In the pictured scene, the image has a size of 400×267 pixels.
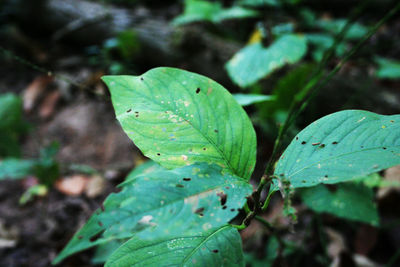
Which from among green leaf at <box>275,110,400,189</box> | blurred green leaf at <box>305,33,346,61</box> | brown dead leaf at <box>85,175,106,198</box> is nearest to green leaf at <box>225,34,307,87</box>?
blurred green leaf at <box>305,33,346,61</box>

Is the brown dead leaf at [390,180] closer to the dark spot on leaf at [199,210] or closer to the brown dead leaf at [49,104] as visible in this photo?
the dark spot on leaf at [199,210]

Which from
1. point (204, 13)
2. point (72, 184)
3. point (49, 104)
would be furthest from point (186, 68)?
point (49, 104)

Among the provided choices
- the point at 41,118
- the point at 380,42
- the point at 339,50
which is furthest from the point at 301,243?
the point at 41,118

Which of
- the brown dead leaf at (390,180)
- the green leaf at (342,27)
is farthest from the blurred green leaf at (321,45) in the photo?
the brown dead leaf at (390,180)

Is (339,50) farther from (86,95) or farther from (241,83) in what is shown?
(86,95)

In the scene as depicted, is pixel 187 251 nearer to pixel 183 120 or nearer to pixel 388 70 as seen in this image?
pixel 183 120

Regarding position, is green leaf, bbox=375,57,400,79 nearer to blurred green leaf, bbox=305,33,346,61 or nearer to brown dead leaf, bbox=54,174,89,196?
blurred green leaf, bbox=305,33,346,61
